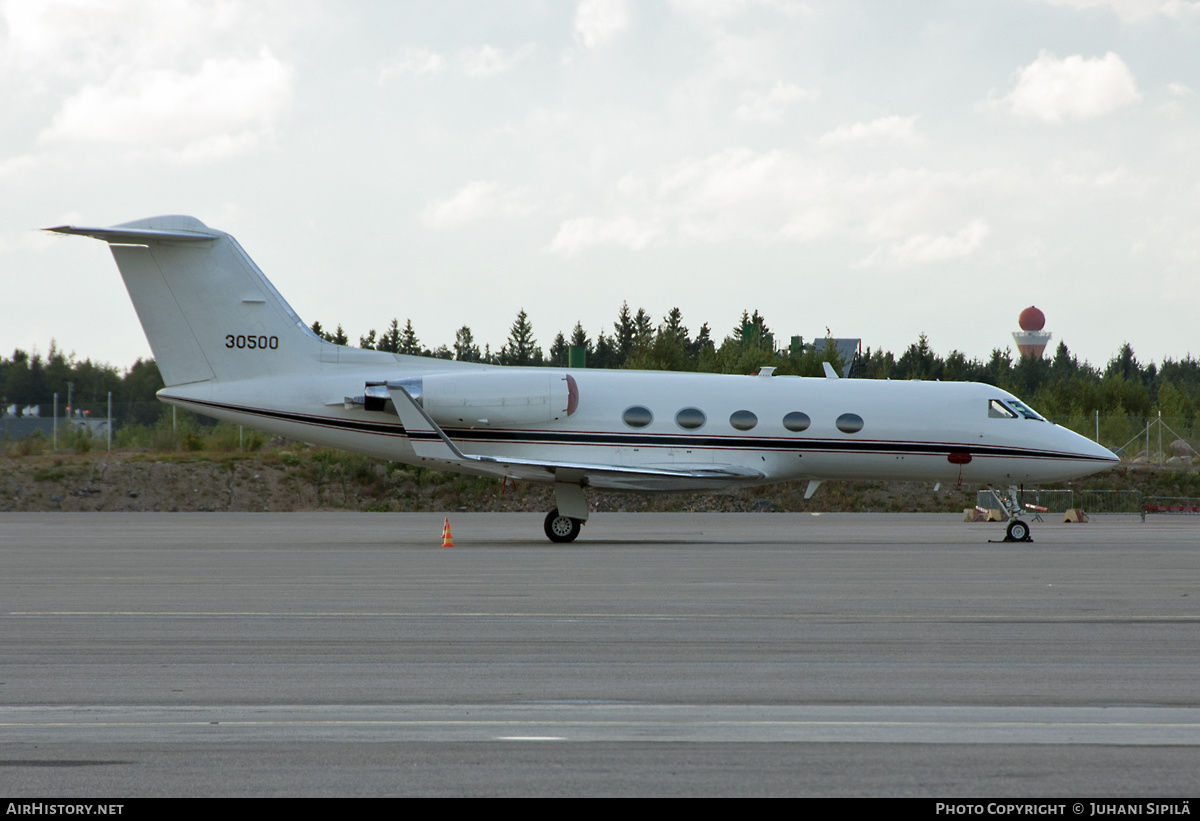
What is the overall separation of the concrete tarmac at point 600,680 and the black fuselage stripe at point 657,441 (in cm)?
669

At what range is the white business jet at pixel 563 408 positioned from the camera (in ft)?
74.9

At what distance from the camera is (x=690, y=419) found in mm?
23016

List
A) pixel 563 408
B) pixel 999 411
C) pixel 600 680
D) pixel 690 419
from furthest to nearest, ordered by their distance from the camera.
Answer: pixel 999 411 < pixel 690 419 < pixel 563 408 < pixel 600 680

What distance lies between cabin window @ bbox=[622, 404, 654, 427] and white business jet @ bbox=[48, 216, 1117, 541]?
3 cm

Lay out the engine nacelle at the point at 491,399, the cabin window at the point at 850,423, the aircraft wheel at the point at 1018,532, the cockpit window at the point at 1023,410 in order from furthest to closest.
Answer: the cockpit window at the point at 1023,410, the cabin window at the point at 850,423, the engine nacelle at the point at 491,399, the aircraft wheel at the point at 1018,532

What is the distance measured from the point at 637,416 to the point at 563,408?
4.73 feet

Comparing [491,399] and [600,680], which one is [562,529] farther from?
[600,680]

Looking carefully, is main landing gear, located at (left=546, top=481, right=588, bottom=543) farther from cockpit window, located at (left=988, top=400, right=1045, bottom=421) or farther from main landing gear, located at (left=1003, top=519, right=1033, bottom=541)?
cockpit window, located at (left=988, top=400, right=1045, bottom=421)

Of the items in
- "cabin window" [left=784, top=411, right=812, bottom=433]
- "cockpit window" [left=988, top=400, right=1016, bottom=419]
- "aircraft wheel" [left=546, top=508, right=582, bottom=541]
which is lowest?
"aircraft wheel" [left=546, top=508, right=582, bottom=541]

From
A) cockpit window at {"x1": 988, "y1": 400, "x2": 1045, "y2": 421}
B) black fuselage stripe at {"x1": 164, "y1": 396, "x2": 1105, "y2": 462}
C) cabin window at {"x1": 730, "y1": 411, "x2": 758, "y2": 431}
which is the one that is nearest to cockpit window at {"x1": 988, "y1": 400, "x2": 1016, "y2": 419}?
cockpit window at {"x1": 988, "y1": 400, "x2": 1045, "y2": 421}

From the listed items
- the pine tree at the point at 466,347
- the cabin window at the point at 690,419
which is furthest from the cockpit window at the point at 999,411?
the pine tree at the point at 466,347

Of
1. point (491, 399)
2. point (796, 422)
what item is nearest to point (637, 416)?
point (491, 399)

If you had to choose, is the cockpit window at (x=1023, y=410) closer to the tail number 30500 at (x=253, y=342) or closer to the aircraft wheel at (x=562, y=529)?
the aircraft wheel at (x=562, y=529)

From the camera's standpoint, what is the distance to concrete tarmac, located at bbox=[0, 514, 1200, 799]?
519 centimetres
